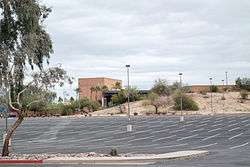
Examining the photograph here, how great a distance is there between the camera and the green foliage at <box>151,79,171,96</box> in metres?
139

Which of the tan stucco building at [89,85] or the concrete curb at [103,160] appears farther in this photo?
the tan stucco building at [89,85]

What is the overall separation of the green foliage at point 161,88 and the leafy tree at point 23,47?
112052mm

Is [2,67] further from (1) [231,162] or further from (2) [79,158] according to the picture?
(1) [231,162]

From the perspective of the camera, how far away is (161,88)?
144 meters

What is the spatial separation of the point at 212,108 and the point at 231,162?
10308 centimetres

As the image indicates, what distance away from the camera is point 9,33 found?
23.0 meters

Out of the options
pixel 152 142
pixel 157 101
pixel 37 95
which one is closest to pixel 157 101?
pixel 157 101

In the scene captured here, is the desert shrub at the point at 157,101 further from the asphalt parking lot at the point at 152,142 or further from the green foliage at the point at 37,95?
the green foliage at the point at 37,95

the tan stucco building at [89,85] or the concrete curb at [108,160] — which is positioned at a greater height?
the tan stucco building at [89,85]

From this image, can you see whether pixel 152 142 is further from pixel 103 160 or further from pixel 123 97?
pixel 123 97

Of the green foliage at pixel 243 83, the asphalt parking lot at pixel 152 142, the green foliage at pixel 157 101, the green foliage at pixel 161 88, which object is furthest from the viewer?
the green foliage at pixel 243 83

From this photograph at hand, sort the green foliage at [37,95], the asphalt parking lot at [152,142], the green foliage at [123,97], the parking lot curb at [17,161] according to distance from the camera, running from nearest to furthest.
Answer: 1. the parking lot curb at [17,161]
2. the green foliage at [37,95]
3. the asphalt parking lot at [152,142]
4. the green foliage at [123,97]

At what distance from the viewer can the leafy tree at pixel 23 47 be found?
75.0 feet

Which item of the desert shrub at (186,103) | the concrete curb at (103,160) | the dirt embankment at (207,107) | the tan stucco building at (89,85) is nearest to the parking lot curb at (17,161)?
the concrete curb at (103,160)
